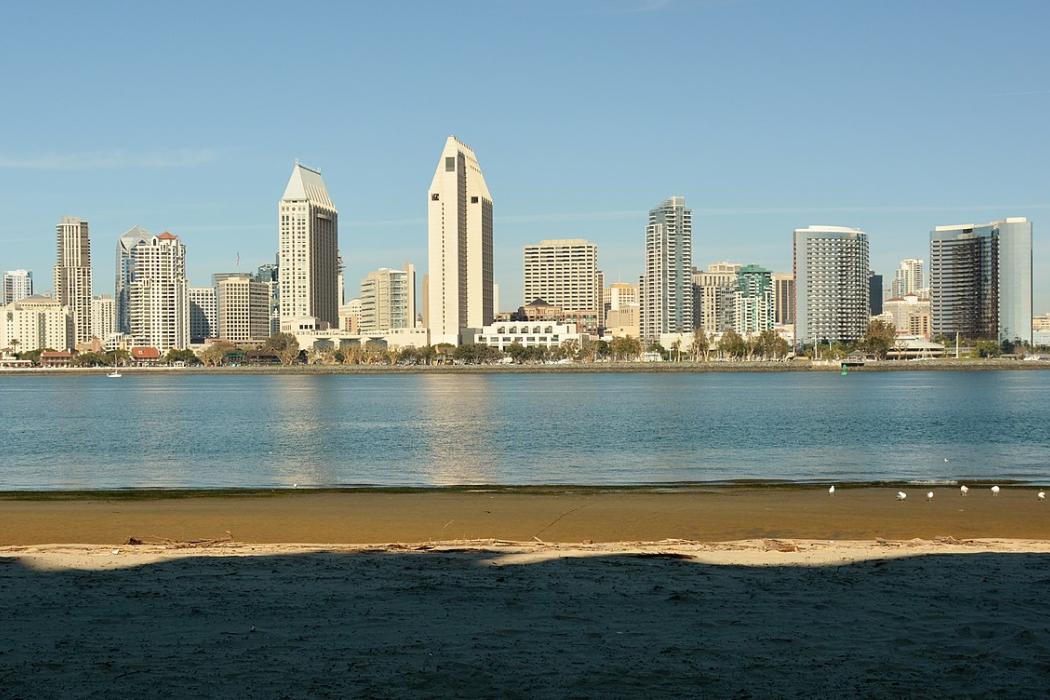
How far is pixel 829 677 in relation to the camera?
29.7 feet

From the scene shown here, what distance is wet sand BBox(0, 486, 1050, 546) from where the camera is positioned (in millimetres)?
19781

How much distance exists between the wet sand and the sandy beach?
33cm

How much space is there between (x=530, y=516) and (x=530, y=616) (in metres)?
11.5

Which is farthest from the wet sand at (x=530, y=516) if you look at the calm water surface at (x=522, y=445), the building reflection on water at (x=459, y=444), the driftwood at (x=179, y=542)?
the building reflection on water at (x=459, y=444)

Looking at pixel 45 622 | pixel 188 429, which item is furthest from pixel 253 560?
pixel 188 429

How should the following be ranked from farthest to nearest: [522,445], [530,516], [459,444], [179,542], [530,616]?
[459,444] → [522,445] → [530,516] → [179,542] → [530,616]

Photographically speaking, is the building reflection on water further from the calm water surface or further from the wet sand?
the wet sand

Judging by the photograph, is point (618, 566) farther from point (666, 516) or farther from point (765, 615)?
point (666, 516)

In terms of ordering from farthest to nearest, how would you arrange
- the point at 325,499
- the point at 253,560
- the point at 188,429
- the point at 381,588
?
the point at 188,429 → the point at 325,499 → the point at 253,560 → the point at 381,588

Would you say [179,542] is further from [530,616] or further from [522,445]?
[522,445]

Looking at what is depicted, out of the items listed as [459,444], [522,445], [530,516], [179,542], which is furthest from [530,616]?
[459,444]

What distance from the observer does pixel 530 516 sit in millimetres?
22641

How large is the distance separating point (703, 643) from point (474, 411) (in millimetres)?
77829

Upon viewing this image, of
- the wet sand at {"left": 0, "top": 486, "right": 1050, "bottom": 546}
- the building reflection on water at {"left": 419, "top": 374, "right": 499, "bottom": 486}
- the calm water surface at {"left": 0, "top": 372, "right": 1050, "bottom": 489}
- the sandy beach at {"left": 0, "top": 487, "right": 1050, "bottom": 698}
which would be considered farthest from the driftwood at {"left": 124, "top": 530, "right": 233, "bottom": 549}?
the calm water surface at {"left": 0, "top": 372, "right": 1050, "bottom": 489}
